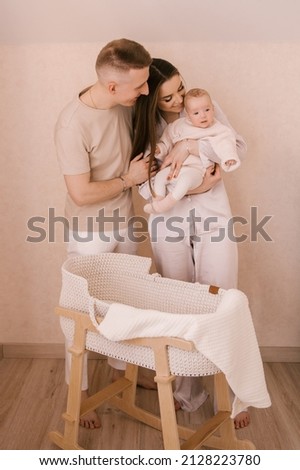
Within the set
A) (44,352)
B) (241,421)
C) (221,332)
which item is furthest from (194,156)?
(44,352)

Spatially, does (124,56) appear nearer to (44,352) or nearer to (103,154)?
(103,154)

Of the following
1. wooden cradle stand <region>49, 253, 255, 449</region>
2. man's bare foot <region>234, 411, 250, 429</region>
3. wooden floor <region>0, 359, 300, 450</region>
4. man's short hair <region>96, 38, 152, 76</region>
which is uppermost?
man's short hair <region>96, 38, 152, 76</region>

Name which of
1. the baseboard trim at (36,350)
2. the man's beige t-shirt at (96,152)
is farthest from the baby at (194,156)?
the baseboard trim at (36,350)

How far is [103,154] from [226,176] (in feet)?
2.25

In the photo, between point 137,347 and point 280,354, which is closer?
point 137,347

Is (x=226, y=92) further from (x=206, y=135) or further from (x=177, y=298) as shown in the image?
(x=177, y=298)

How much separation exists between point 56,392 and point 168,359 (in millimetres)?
899

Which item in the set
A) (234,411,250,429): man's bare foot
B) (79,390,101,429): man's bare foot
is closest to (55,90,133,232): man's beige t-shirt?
(79,390,101,429): man's bare foot

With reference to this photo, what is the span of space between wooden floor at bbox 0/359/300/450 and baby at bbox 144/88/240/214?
84cm

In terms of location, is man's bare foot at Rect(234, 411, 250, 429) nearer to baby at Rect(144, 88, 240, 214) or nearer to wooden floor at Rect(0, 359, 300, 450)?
wooden floor at Rect(0, 359, 300, 450)

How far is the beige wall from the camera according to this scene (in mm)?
2404

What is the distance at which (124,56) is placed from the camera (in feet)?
6.28

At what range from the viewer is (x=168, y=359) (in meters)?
1.65

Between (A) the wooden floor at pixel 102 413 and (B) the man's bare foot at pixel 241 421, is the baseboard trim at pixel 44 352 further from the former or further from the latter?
(B) the man's bare foot at pixel 241 421
